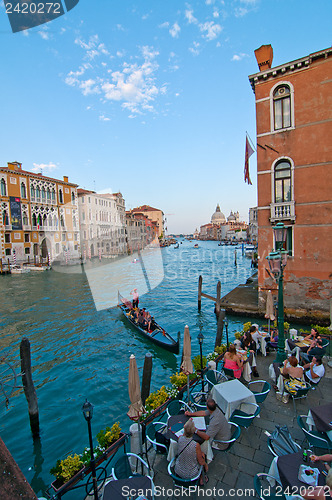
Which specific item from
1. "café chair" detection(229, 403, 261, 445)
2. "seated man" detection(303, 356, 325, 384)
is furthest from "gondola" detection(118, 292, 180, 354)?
"café chair" detection(229, 403, 261, 445)

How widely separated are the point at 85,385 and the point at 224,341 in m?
6.69

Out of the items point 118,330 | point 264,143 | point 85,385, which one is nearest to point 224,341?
point 118,330

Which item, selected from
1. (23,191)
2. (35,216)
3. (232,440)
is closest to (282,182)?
(232,440)

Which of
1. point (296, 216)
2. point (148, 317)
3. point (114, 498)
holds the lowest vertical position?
point (148, 317)

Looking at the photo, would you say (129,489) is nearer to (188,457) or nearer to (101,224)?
(188,457)

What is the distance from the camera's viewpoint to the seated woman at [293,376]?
5.48 m

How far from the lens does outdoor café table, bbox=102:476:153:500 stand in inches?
132

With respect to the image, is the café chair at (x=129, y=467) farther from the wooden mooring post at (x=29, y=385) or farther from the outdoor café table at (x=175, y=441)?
the wooden mooring post at (x=29, y=385)

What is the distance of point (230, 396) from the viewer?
16.2ft

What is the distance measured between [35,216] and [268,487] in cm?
4647

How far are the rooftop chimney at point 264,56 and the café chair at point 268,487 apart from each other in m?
16.0

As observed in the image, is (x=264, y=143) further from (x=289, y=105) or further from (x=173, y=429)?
(x=173, y=429)

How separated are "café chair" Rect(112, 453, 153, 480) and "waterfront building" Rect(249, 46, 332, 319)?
37.0 ft

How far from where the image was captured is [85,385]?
9430 millimetres
